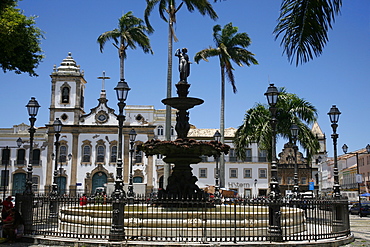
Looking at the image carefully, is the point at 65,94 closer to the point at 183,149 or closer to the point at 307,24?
the point at 183,149

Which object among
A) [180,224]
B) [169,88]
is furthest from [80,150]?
[180,224]

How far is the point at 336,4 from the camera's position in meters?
7.70

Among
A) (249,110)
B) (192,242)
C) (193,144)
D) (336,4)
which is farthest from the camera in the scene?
(249,110)

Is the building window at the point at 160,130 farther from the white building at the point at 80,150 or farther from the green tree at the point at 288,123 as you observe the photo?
the green tree at the point at 288,123

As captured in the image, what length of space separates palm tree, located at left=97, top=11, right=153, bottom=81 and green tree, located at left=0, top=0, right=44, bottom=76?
21.0 m

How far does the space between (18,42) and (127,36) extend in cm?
2286

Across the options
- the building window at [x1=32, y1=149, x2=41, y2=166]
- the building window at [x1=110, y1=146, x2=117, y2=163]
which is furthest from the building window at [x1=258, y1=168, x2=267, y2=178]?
the building window at [x1=32, y1=149, x2=41, y2=166]

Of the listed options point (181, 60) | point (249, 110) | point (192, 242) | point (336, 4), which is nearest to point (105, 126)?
point (249, 110)

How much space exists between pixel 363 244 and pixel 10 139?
148 ft

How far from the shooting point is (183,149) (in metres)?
12.7

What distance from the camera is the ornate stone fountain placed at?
12.8 metres

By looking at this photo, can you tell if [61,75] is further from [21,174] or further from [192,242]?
[192,242]

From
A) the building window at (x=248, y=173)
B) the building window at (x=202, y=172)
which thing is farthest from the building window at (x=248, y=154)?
the building window at (x=202, y=172)

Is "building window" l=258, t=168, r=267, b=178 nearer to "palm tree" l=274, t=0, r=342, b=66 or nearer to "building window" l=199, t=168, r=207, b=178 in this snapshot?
"building window" l=199, t=168, r=207, b=178
